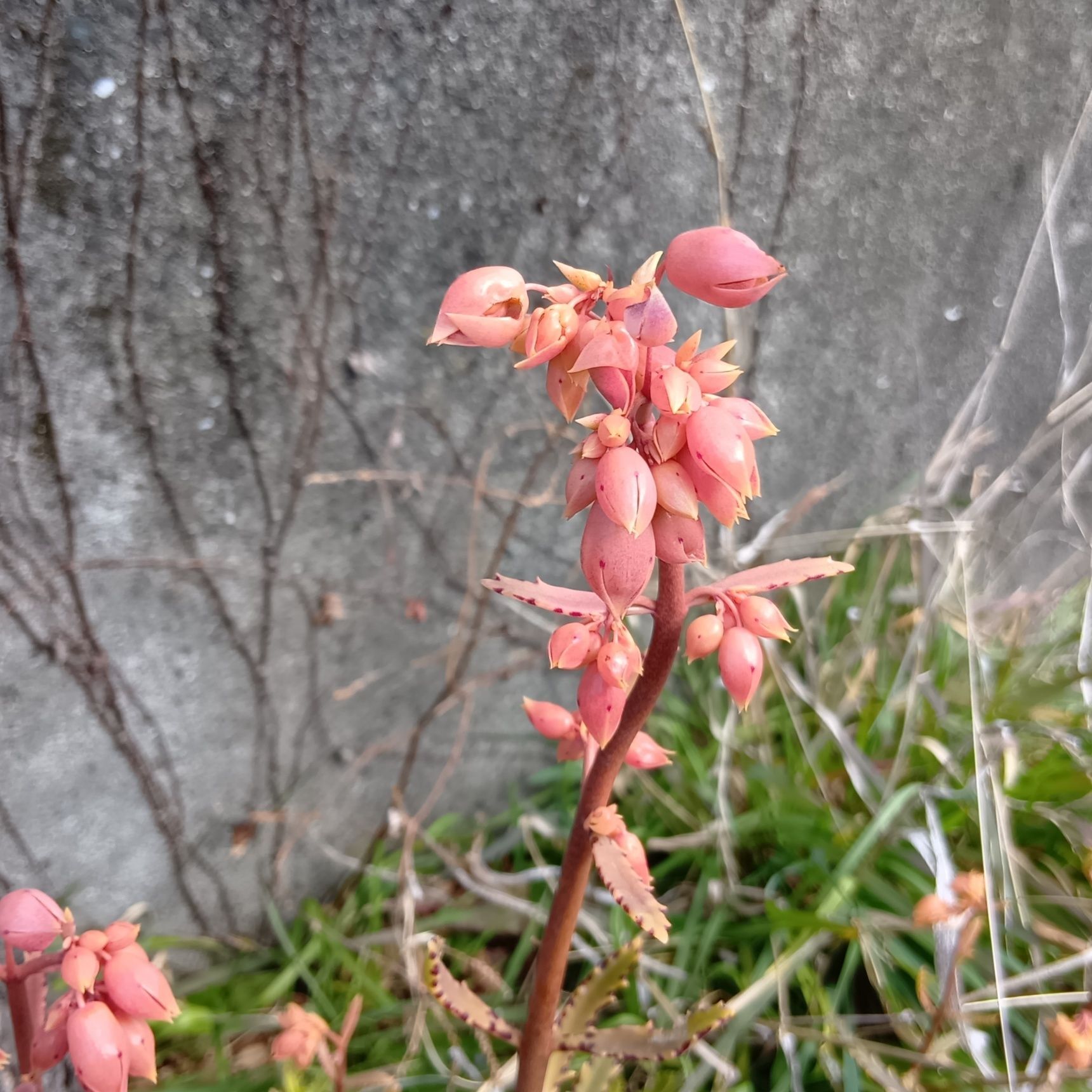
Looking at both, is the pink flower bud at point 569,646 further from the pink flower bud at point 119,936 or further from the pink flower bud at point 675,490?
the pink flower bud at point 119,936

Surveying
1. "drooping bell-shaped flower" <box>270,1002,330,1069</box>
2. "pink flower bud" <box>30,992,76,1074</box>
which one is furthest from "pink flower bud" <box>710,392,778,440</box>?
"drooping bell-shaped flower" <box>270,1002,330,1069</box>

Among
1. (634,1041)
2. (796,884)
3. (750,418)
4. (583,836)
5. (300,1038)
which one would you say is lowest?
(796,884)

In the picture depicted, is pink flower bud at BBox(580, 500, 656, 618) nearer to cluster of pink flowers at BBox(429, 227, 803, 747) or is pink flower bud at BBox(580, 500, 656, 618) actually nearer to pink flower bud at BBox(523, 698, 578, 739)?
cluster of pink flowers at BBox(429, 227, 803, 747)

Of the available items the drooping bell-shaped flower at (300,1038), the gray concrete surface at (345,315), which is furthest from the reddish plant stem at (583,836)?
the gray concrete surface at (345,315)

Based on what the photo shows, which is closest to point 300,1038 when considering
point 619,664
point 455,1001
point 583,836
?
point 455,1001

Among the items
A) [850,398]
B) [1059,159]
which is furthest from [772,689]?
[1059,159]

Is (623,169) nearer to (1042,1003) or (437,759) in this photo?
(437,759)

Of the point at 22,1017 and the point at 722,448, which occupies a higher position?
the point at 722,448

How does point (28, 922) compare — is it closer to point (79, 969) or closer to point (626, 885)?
point (79, 969)
